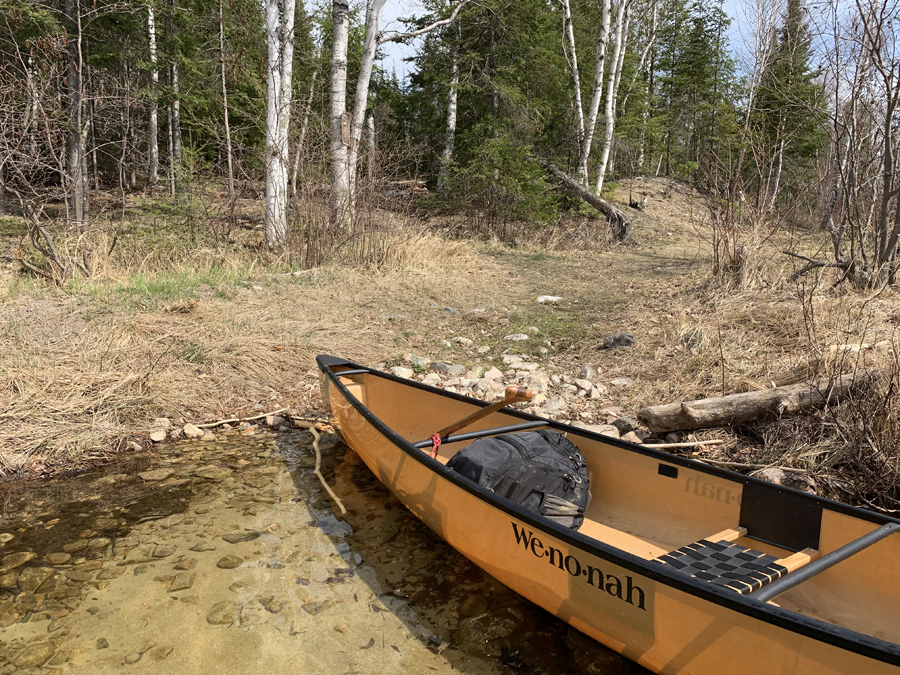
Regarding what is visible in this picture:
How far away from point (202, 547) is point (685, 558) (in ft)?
8.82

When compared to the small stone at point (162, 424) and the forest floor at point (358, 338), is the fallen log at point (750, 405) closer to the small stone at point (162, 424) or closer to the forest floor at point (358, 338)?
the forest floor at point (358, 338)

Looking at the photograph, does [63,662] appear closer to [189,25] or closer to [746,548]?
[746,548]

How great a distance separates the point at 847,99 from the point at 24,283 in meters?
9.98

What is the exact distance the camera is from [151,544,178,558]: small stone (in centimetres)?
338

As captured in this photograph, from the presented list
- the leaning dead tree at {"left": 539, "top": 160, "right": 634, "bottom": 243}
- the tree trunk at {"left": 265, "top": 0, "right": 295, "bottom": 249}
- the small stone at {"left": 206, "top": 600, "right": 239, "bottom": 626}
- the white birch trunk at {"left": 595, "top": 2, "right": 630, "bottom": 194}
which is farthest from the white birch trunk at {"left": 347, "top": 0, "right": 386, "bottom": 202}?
the white birch trunk at {"left": 595, "top": 2, "right": 630, "bottom": 194}

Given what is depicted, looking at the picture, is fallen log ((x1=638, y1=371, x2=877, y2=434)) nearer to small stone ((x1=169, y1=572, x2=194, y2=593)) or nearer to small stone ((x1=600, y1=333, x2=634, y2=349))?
small stone ((x1=600, y1=333, x2=634, y2=349))

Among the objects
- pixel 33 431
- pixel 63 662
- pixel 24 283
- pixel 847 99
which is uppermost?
pixel 847 99

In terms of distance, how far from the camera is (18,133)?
752 centimetres

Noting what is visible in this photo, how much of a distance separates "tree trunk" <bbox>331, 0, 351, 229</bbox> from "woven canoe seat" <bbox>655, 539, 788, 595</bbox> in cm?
808

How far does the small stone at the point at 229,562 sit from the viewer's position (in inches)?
130

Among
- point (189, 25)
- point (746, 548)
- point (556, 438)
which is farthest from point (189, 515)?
point (189, 25)

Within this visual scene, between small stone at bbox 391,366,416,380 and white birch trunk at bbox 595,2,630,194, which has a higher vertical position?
white birch trunk at bbox 595,2,630,194

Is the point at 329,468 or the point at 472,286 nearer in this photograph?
the point at 329,468

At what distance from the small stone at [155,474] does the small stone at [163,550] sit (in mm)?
955
